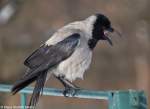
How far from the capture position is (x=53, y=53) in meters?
5.87

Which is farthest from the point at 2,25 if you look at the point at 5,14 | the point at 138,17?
the point at 138,17

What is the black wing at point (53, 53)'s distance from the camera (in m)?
5.75

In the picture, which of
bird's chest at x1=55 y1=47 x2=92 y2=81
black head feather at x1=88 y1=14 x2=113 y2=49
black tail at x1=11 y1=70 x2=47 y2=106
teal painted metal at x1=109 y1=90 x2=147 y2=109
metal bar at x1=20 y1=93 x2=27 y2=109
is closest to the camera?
teal painted metal at x1=109 y1=90 x2=147 y2=109

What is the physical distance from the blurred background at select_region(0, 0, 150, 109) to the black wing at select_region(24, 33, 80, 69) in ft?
21.8

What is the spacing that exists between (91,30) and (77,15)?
7230 mm

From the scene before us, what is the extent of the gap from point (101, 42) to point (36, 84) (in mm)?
7584

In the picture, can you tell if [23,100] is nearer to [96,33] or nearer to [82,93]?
[82,93]

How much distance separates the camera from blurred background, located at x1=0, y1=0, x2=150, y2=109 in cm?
1306

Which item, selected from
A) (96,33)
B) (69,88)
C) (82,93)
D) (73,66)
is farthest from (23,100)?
(96,33)

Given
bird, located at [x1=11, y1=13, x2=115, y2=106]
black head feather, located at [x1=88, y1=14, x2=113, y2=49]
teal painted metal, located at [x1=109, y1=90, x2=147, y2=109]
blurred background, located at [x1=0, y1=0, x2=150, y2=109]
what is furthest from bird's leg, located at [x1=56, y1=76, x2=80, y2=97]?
blurred background, located at [x1=0, y1=0, x2=150, y2=109]

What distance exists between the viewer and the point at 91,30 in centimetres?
613

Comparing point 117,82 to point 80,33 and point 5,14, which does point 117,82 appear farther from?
point 80,33

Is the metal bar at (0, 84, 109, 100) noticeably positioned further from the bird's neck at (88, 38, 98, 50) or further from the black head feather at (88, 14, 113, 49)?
the black head feather at (88, 14, 113, 49)

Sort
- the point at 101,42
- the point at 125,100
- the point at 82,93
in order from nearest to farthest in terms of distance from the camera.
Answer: the point at 125,100
the point at 82,93
the point at 101,42
